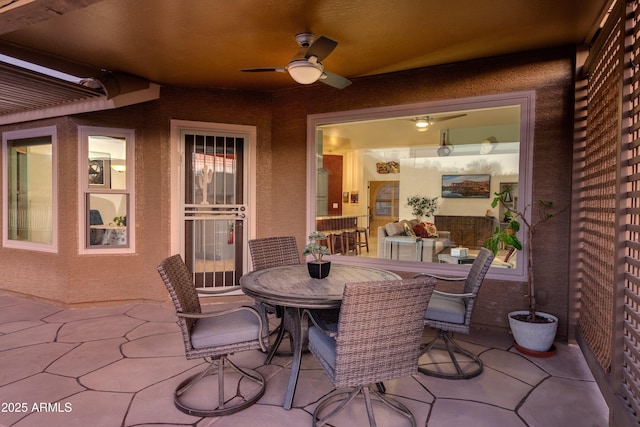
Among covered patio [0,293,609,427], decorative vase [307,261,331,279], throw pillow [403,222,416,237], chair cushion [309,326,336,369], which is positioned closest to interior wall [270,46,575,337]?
covered patio [0,293,609,427]

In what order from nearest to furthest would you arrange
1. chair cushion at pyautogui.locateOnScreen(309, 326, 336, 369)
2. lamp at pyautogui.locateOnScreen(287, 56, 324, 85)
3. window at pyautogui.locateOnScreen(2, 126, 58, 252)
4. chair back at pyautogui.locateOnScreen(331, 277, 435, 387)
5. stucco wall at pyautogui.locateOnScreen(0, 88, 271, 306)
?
chair back at pyautogui.locateOnScreen(331, 277, 435, 387), chair cushion at pyautogui.locateOnScreen(309, 326, 336, 369), lamp at pyautogui.locateOnScreen(287, 56, 324, 85), stucco wall at pyautogui.locateOnScreen(0, 88, 271, 306), window at pyautogui.locateOnScreen(2, 126, 58, 252)

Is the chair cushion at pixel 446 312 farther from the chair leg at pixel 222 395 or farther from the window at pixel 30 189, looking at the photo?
the window at pixel 30 189

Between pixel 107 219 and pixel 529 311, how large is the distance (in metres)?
4.77

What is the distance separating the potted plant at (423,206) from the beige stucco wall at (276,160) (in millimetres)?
3775

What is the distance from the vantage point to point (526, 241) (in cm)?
347

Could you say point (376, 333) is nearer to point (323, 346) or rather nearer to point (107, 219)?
point (323, 346)

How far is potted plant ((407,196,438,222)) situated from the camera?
7.65 m

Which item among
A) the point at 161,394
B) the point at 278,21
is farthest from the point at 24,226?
the point at 278,21

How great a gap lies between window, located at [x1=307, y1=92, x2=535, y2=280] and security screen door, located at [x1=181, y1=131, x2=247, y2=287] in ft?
3.17

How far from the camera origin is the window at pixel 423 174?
3.77m

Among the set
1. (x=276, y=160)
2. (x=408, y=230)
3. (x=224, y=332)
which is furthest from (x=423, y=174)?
(x=224, y=332)

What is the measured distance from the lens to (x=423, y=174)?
8.04 m

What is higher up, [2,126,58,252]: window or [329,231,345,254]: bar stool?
[2,126,58,252]: window

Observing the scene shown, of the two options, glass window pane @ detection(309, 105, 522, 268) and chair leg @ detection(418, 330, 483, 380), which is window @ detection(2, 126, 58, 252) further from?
chair leg @ detection(418, 330, 483, 380)
